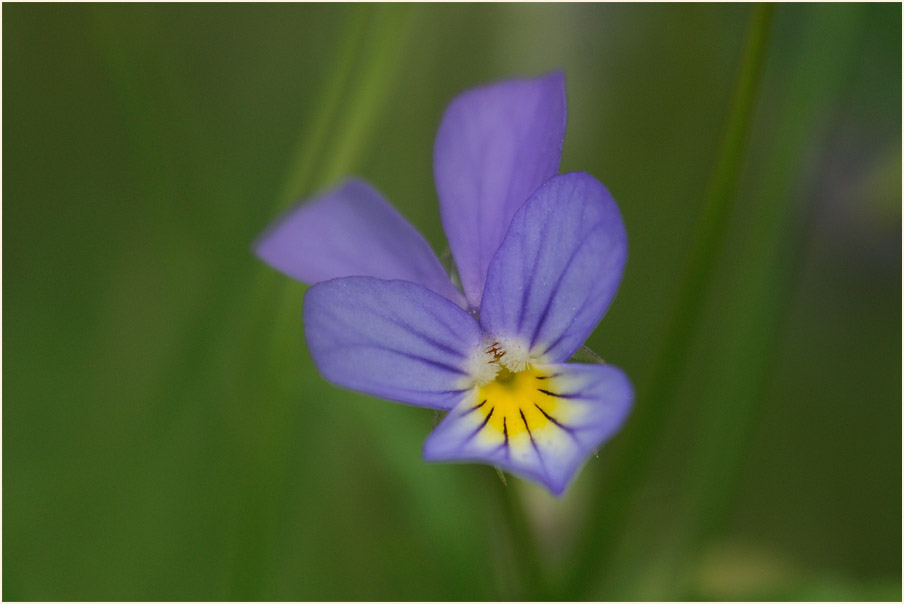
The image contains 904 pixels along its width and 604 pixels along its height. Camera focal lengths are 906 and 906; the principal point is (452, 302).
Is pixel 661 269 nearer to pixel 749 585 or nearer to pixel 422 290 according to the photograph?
pixel 749 585

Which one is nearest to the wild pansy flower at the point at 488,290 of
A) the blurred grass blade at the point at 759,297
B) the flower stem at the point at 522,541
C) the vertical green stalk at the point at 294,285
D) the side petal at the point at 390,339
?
the side petal at the point at 390,339

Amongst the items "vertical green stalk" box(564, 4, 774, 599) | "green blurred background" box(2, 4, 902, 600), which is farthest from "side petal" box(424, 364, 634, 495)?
"green blurred background" box(2, 4, 902, 600)

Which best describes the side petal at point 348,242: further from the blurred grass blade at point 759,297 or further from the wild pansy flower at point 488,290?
the blurred grass blade at point 759,297

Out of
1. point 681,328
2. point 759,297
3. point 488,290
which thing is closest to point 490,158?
point 488,290

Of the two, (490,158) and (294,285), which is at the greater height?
(490,158)

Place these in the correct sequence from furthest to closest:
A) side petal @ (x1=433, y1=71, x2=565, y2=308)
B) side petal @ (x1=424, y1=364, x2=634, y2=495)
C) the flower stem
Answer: the flower stem
side petal @ (x1=433, y1=71, x2=565, y2=308)
side petal @ (x1=424, y1=364, x2=634, y2=495)

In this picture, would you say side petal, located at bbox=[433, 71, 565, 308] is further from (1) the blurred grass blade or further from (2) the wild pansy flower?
(1) the blurred grass blade

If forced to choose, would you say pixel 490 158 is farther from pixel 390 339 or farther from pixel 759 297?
pixel 759 297
